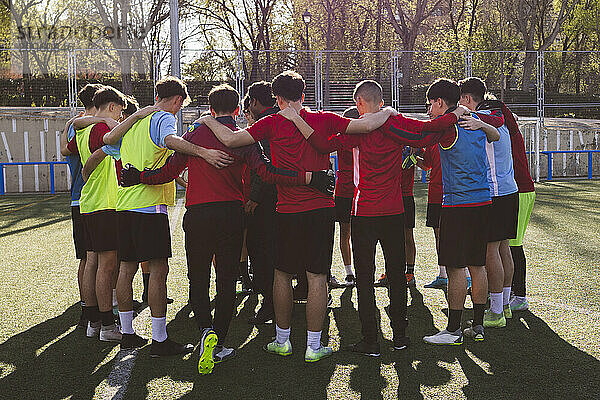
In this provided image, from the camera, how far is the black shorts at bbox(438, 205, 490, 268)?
5016 mm

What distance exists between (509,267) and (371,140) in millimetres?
2071

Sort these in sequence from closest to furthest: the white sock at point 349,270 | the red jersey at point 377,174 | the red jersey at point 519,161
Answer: the red jersey at point 377,174 < the red jersey at point 519,161 < the white sock at point 349,270

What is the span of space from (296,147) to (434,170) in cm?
264

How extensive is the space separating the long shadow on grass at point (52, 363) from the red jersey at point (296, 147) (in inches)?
74.9

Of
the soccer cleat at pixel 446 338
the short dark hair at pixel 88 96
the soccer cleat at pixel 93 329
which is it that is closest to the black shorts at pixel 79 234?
the soccer cleat at pixel 93 329

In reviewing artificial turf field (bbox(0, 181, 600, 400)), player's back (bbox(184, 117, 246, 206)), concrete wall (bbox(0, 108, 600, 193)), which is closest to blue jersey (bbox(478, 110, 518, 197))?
artificial turf field (bbox(0, 181, 600, 400))

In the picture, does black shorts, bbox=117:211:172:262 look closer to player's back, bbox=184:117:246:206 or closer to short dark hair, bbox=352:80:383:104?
player's back, bbox=184:117:246:206

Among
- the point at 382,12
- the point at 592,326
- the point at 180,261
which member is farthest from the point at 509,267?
the point at 382,12

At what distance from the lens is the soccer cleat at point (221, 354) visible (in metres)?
4.74

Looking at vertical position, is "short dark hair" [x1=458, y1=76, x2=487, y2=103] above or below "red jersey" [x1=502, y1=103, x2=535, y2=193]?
above

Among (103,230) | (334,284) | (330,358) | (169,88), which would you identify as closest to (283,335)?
(330,358)

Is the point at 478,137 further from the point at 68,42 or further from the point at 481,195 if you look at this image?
the point at 68,42

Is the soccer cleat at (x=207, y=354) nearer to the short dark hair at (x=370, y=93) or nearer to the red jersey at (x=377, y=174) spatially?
the red jersey at (x=377, y=174)

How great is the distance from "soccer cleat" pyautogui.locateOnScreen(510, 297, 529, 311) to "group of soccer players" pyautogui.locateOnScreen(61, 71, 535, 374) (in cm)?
89
